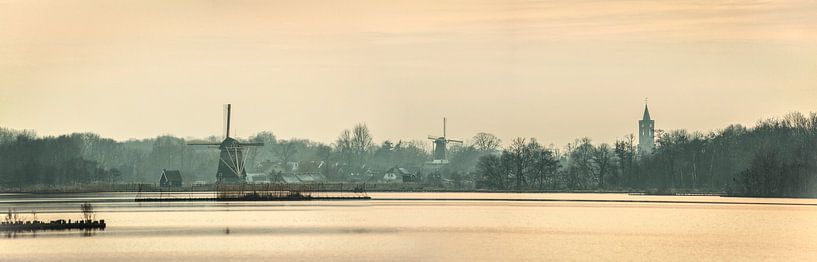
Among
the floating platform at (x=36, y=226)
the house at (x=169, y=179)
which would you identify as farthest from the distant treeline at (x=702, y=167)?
the floating platform at (x=36, y=226)

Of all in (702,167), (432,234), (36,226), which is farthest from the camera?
(702,167)

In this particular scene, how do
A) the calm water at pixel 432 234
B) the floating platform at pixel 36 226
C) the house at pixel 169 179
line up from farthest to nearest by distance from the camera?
the house at pixel 169 179 → the floating platform at pixel 36 226 → the calm water at pixel 432 234

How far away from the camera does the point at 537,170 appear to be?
6781 inches

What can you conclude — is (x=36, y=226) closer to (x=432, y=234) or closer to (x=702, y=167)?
(x=432, y=234)

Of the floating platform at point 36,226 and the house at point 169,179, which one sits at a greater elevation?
Result: the house at point 169,179

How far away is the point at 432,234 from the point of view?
81438 mm

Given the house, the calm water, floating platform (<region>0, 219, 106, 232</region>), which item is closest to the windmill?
the house

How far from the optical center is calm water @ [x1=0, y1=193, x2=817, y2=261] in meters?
64.6

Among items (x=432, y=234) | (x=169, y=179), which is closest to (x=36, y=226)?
(x=432, y=234)

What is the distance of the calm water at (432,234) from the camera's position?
6456cm

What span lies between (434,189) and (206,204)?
67772 millimetres

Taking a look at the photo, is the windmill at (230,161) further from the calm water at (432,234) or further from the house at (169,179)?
the calm water at (432,234)

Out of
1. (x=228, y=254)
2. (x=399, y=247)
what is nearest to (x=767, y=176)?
(x=399, y=247)

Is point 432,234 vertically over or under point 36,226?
under
